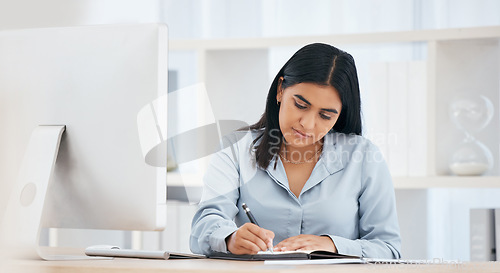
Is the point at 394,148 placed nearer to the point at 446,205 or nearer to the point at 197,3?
the point at 446,205

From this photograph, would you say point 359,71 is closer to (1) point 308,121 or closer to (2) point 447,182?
(2) point 447,182

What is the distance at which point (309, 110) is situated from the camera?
1655 millimetres

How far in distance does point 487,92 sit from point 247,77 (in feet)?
3.08

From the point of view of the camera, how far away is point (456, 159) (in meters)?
2.20

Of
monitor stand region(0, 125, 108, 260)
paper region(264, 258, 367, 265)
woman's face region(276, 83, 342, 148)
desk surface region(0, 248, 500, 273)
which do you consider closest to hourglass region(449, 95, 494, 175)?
woman's face region(276, 83, 342, 148)

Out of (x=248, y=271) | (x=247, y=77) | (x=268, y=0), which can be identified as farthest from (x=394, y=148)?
(x=248, y=271)

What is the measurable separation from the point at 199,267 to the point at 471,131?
4.89ft

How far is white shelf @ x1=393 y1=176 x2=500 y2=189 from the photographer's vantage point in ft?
6.95

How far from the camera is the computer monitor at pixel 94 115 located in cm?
115

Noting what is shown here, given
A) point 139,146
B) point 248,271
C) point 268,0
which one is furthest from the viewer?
point 268,0

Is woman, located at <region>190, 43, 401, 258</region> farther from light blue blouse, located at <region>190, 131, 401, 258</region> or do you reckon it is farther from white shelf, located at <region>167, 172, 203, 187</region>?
white shelf, located at <region>167, 172, 203, 187</region>

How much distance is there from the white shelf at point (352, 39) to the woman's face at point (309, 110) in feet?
2.01

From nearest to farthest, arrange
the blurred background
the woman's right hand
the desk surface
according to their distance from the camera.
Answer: the desk surface → the woman's right hand → the blurred background

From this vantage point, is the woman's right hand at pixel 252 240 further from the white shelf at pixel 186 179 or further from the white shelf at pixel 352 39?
the white shelf at pixel 352 39
